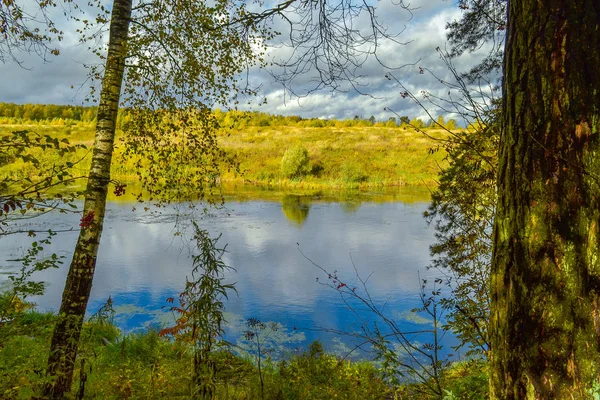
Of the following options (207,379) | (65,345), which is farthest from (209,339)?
(65,345)

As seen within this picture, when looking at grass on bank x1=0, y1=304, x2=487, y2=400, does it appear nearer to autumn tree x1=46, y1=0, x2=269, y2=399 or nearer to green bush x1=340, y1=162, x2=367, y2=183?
autumn tree x1=46, y1=0, x2=269, y2=399

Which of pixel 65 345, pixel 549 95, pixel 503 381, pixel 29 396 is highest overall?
pixel 549 95

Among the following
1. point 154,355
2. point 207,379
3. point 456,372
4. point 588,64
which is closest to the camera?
point 588,64

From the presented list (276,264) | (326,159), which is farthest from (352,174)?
(276,264)

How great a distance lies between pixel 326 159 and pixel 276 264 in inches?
874

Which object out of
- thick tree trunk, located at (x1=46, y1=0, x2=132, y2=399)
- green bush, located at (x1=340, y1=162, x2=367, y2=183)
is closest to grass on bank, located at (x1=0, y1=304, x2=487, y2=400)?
thick tree trunk, located at (x1=46, y1=0, x2=132, y2=399)

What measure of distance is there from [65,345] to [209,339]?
1.43 meters

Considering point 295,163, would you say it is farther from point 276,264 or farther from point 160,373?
point 160,373

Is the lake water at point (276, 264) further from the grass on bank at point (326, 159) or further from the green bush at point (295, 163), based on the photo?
the green bush at point (295, 163)

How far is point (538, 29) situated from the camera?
135 cm

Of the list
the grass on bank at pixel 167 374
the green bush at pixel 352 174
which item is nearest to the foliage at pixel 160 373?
the grass on bank at pixel 167 374

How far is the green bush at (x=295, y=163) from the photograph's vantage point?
1055 inches

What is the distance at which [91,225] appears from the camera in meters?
3.16

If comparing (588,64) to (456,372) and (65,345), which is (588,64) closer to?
(65,345)
